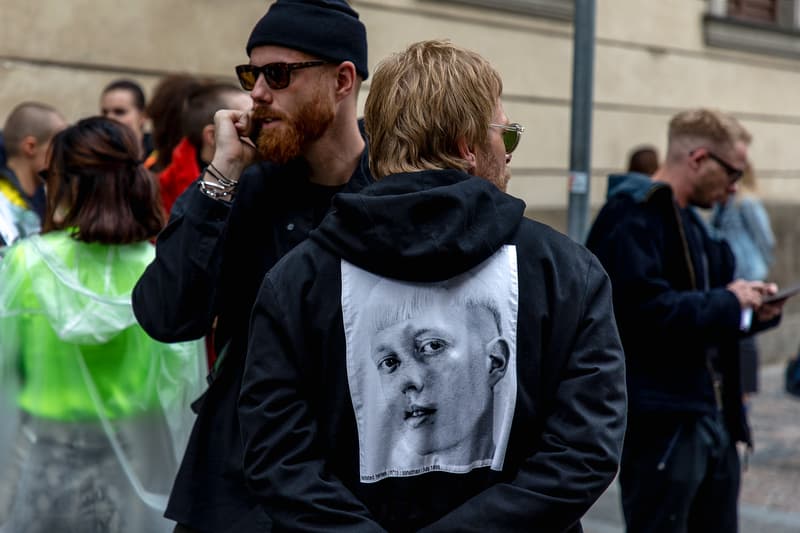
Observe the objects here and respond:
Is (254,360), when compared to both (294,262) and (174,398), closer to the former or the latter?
(294,262)

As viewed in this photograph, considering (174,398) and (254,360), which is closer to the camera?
(254,360)

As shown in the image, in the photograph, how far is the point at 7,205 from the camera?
13.5 ft

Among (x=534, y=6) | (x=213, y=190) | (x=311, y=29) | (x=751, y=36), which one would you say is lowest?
(x=213, y=190)

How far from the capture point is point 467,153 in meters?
2.04

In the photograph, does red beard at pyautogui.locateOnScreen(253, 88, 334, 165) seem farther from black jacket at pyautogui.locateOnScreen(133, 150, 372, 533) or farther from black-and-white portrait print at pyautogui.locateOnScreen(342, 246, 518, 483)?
black-and-white portrait print at pyautogui.locateOnScreen(342, 246, 518, 483)

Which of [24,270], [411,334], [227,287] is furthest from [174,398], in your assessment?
[411,334]

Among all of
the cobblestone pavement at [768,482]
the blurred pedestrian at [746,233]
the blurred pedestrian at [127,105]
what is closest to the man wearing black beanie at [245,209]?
the blurred pedestrian at [127,105]

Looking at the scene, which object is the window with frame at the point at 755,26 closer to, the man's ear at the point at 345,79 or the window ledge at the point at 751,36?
the window ledge at the point at 751,36

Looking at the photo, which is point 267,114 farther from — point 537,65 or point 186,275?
point 537,65

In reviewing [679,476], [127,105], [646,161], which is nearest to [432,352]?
[679,476]

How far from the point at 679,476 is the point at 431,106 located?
2.26 m

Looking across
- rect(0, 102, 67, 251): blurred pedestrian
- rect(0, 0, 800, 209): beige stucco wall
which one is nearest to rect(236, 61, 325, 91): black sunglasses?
rect(0, 102, 67, 251): blurred pedestrian

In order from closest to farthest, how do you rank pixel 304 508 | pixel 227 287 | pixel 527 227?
pixel 304 508 → pixel 527 227 → pixel 227 287

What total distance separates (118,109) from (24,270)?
280 cm
